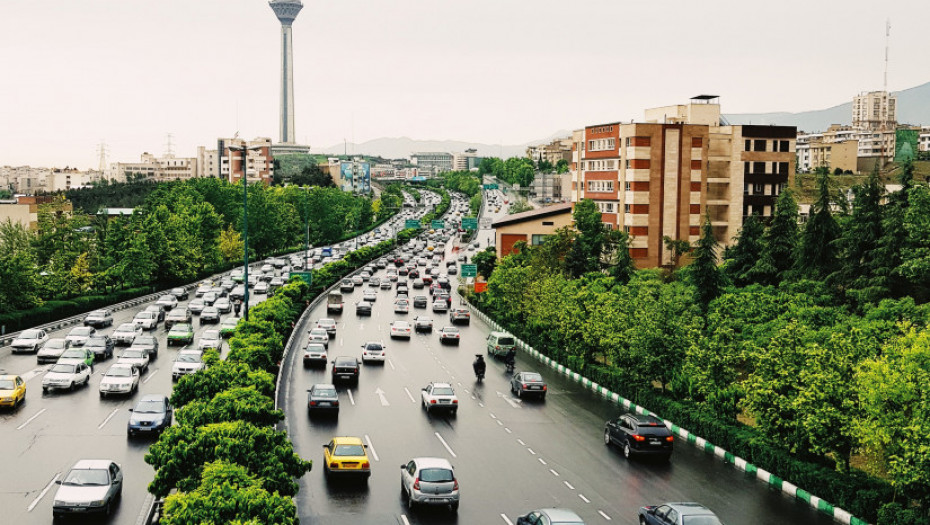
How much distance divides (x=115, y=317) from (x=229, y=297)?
11.4 meters

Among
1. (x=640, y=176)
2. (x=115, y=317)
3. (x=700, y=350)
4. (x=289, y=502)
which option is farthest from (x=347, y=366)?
(x=640, y=176)

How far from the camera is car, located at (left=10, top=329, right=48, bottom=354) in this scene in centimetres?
5181

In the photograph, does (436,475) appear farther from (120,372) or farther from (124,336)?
(124,336)

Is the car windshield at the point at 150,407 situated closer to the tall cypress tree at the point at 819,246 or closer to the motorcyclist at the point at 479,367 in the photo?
the motorcyclist at the point at 479,367

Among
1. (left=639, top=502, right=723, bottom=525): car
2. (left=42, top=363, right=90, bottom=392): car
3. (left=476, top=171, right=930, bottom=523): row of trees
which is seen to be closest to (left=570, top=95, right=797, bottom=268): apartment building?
(left=476, top=171, right=930, bottom=523): row of trees

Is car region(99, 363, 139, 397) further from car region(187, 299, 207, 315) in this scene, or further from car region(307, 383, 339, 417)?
car region(187, 299, 207, 315)

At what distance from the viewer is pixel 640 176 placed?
80.6 m

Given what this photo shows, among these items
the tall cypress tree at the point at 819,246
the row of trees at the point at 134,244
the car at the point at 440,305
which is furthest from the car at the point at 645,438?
the car at the point at 440,305

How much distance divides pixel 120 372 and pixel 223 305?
32258mm

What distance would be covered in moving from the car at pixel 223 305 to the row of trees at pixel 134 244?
12.0 m

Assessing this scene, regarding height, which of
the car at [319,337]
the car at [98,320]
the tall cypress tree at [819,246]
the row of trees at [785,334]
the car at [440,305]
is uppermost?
the tall cypress tree at [819,246]

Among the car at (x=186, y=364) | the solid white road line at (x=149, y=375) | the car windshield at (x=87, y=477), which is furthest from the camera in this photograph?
the solid white road line at (x=149, y=375)

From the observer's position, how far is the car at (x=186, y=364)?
4288 cm

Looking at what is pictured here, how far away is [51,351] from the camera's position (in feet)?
159
